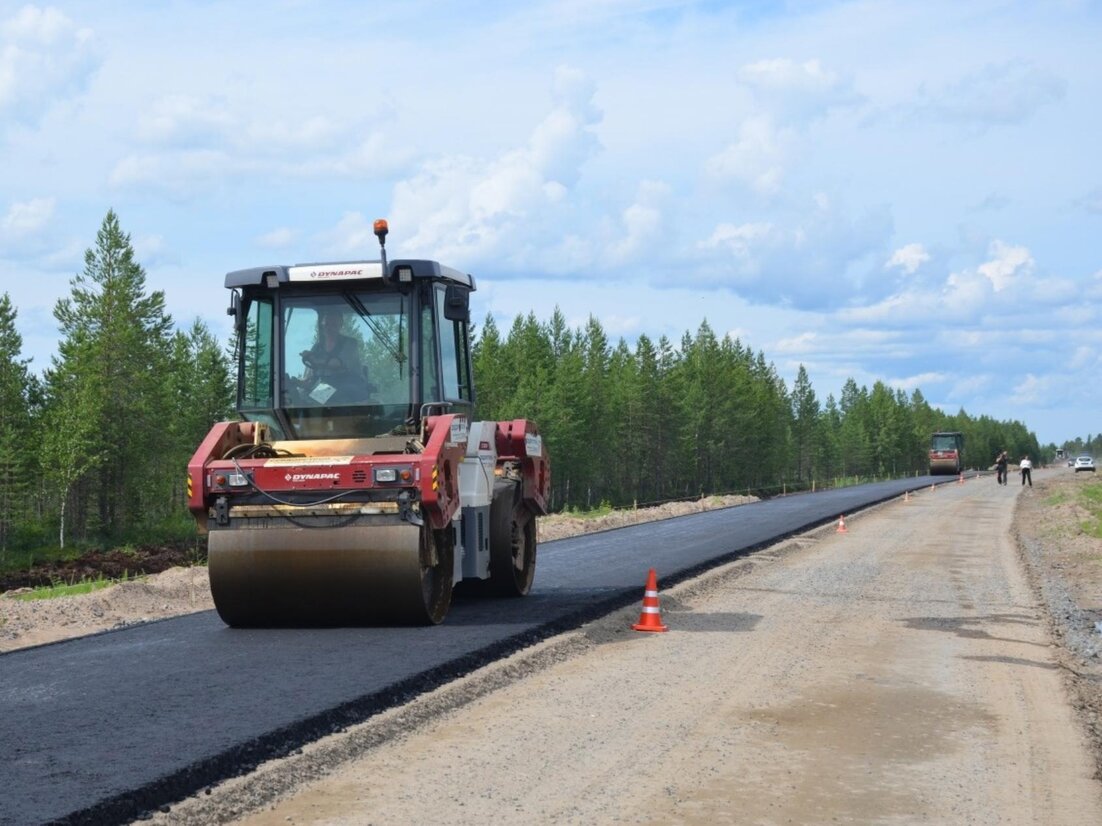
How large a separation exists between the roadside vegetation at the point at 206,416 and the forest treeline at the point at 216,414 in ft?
0.41

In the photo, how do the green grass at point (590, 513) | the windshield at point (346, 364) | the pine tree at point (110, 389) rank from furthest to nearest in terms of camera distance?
1. the pine tree at point (110, 389)
2. the green grass at point (590, 513)
3. the windshield at point (346, 364)

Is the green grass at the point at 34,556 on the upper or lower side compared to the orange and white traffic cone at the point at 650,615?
lower

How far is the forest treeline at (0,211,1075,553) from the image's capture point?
5456 cm

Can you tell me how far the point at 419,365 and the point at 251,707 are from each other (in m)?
4.31

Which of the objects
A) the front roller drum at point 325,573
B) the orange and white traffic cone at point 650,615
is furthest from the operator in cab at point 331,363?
the orange and white traffic cone at point 650,615

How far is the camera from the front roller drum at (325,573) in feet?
34.7

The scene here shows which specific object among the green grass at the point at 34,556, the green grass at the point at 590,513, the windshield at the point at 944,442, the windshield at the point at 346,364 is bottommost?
the green grass at the point at 34,556

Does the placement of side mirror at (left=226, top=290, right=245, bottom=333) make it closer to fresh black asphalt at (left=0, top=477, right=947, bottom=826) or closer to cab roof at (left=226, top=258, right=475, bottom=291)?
cab roof at (left=226, top=258, right=475, bottom=291)

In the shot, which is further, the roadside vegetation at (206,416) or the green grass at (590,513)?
the roadside vegetation at (206,416)

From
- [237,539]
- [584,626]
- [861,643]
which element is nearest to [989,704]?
[861,643]

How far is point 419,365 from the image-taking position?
11.5m

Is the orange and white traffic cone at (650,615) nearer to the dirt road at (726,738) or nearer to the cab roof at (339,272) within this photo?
the dirt road at (726,738)

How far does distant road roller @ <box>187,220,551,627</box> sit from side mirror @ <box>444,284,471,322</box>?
0.02m

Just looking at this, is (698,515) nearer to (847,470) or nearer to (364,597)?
(364,597)
